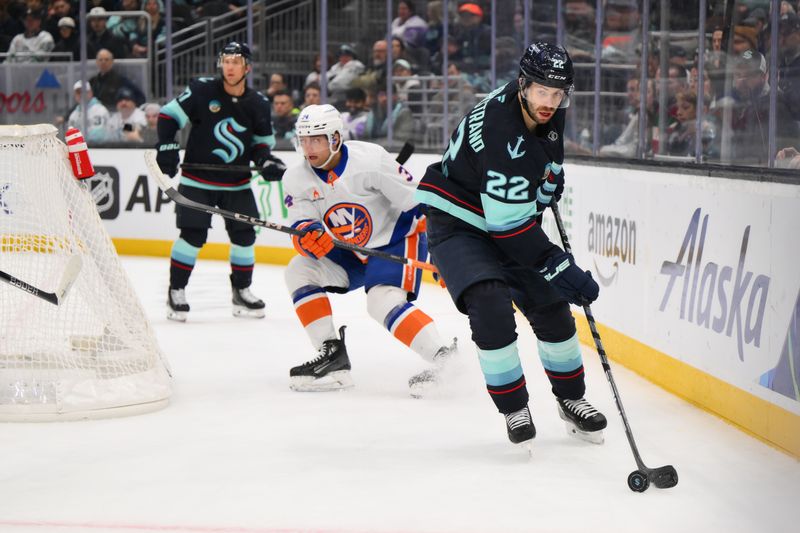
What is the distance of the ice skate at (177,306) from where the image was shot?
5.71 m

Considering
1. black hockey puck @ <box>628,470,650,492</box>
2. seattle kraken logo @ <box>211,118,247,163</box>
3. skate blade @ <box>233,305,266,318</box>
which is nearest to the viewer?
black hockey puck @ <box>628,470,650,492</box>

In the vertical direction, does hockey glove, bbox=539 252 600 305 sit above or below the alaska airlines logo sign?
above

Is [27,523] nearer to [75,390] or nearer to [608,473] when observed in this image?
[75,390]

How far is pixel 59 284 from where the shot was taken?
3.71 meters

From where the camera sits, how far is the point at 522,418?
3.19m

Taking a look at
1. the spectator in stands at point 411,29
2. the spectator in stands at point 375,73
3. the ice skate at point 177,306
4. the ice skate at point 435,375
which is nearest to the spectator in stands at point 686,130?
the ice skate at point 435,375

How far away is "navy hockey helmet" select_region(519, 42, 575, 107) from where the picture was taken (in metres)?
2.92

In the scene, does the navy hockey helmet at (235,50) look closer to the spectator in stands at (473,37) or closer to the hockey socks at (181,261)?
the hockey socks at (181,261)

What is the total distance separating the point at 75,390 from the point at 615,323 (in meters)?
2.10

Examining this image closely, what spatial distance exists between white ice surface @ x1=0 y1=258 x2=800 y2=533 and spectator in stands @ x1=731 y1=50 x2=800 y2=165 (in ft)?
2.86

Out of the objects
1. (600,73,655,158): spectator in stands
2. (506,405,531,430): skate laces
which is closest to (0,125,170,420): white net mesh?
(506,405,531,430): skate laces

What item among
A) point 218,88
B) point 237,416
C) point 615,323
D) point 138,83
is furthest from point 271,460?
point 138,83

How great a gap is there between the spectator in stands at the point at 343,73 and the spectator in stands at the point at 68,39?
193cm

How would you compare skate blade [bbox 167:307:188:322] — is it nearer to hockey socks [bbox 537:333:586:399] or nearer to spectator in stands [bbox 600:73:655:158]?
spectator in stands [bbox 600:73:655:158]
